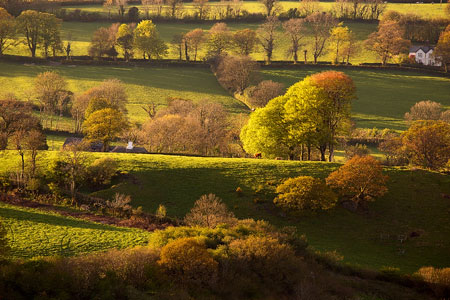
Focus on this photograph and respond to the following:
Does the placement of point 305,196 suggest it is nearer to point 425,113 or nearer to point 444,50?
point 425,113

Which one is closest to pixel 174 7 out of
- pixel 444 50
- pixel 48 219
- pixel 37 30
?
pixel 37 30

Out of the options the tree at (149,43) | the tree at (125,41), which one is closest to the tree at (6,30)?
the tree at (125,41)

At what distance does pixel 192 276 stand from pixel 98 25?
15167cm

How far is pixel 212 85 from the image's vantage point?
438 ft

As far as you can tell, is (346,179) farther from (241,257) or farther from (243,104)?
(243,104)

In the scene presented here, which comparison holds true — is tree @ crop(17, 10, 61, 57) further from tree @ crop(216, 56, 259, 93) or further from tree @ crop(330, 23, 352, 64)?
tree @ crop(330, 23, 352, 64)

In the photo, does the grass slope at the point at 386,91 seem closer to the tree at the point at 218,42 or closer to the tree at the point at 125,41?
the tree at the point at 218,42

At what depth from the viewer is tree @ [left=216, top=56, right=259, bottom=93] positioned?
128 meters

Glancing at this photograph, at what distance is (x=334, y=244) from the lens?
5125 centimetres

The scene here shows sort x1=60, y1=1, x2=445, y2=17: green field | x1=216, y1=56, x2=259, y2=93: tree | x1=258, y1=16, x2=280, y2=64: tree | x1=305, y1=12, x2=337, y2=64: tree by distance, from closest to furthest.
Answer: x1=216, y1=56, x2=259, y2=93: tree < x1=258, y1=16, x2=280, y2=64: tree < x1=305, y1=12, x2=337, y2=64: tree < x1=60, y1=1, x2=445, y2=17: green field

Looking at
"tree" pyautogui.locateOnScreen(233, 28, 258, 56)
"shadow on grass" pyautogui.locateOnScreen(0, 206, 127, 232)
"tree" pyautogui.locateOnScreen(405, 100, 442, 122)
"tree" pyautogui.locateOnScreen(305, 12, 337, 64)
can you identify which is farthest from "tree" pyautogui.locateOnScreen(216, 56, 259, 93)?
"shadow on grass" pyautogui.locateOnScreen(0, 206, 127, 232)

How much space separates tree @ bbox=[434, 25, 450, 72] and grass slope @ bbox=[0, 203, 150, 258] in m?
129

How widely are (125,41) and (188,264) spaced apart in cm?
12195

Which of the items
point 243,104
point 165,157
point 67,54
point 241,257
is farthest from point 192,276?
point 67,54
